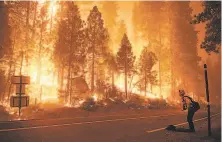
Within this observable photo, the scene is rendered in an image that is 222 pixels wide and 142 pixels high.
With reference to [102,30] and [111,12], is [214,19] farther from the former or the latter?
[111,12]

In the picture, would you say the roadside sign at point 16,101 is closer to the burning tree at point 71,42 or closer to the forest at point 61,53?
the forest at point 61,53

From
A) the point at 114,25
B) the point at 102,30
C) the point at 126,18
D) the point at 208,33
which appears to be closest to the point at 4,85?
the point at 102,30

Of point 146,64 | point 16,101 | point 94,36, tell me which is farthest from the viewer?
point 146,64

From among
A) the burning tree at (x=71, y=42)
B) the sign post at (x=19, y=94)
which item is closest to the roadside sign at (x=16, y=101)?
the sign post at (x=19, y=94)

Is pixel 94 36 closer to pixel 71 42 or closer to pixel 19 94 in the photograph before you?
pixel 71 42

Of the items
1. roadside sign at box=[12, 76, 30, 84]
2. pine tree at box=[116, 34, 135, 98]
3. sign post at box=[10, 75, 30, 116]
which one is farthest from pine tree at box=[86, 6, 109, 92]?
sign post at box=[10, 75, 30, 116]

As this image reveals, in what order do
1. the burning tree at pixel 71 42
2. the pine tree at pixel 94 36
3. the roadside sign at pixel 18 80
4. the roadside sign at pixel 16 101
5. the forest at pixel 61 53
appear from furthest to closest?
the pine tree at pixel 94 36, the forest at pixel 61 53, the burning tree at pixel 71 42, the roadside sign at pixel 18 80, the roadside sign at pixel 16 101

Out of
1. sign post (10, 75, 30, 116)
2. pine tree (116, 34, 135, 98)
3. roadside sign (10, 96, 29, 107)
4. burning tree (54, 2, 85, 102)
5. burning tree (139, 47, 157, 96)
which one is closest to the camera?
roadside sign (10, 96, 29, 107)

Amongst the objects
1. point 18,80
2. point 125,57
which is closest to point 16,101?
point 18,80

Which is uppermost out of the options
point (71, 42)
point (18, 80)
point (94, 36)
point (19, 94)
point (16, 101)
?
point (94, 36)

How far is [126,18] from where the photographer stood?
247 feet

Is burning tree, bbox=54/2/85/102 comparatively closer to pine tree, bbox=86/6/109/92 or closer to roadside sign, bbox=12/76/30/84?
pine tree, bbox=86/6/109/92

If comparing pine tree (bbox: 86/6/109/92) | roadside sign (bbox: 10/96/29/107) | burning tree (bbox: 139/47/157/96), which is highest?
pine tree (bbox: 86/6/109/92)

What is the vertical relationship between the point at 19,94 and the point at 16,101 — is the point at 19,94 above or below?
above
